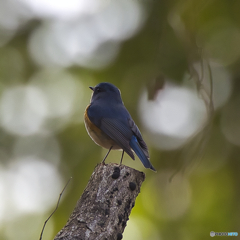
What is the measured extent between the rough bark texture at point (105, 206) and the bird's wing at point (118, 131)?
3.53ft

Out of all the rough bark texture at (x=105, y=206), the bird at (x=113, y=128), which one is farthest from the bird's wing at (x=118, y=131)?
the rough bark texture at (x=105, y=206)

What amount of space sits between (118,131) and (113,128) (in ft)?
0.32

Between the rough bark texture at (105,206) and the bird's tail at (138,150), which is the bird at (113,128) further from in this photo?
the rough bark texture at (105,206)

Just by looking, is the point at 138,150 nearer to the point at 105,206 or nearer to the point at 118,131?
the point at 118,131

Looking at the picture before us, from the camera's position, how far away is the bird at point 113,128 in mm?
4816

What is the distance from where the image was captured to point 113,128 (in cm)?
505

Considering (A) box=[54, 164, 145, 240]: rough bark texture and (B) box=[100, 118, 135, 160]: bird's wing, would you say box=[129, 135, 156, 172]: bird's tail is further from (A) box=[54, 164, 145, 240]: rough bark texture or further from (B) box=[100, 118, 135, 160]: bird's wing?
(A) box=[54, 164, 145, 240]: rough bark texture

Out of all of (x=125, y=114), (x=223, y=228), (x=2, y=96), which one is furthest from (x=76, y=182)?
(x=2, y=96)

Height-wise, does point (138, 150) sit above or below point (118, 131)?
below

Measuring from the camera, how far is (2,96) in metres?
9.65

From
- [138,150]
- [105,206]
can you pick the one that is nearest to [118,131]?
[138,150]

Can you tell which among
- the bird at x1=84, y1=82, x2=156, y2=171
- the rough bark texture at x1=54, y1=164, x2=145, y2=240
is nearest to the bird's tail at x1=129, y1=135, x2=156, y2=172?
the bird at x1=84, y1=82, x2=156, y2=171

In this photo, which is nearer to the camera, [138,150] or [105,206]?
[105,206]

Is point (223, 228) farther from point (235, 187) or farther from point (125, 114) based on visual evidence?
point (125, 114)
